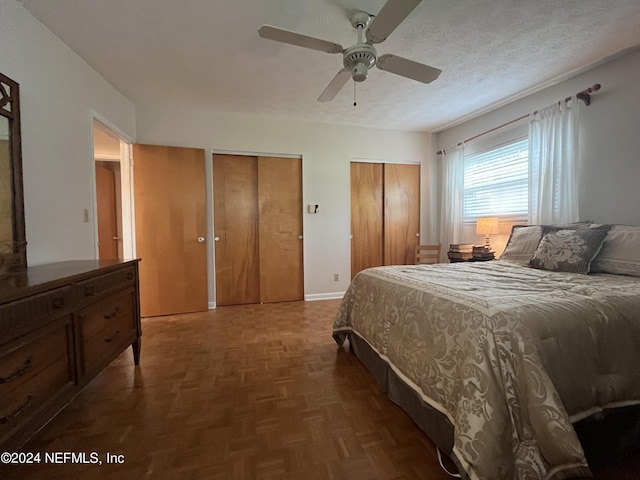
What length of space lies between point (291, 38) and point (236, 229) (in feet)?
8.68

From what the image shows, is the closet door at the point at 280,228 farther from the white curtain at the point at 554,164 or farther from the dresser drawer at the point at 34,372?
the white curtain at the point at 554,164

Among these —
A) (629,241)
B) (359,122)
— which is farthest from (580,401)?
(359,122)

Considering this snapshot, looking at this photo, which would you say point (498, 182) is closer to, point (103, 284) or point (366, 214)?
point (366, 214)

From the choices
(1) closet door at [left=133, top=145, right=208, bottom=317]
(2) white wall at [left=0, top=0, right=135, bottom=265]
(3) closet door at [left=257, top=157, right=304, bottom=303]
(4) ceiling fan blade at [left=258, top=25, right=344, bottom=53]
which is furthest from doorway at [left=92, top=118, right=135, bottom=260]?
(4) ceiling fan blade at [left=258, top=25, right=344, bottom=53]

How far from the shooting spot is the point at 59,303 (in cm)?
128

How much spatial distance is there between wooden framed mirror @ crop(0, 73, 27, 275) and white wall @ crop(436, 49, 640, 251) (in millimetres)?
4461

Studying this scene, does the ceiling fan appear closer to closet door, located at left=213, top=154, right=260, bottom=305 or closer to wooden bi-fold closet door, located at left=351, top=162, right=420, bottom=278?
closet door, located at left=213, top=154, right=260, bottom=305

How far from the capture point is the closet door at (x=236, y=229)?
3.77m

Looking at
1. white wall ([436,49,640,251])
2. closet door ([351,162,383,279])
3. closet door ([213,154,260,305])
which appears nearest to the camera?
white wall ([436,49,640,251])

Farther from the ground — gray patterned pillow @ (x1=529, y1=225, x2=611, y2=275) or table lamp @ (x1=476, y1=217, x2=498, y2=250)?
table lamp @ (x1=476, y1=217, x2=498, y2=250)

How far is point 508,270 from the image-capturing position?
2.17 meters

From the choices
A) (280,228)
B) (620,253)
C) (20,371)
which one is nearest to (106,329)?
(20,371)

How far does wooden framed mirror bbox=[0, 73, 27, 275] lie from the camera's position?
1606mm

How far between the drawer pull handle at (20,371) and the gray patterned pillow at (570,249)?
3122mm
